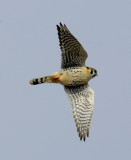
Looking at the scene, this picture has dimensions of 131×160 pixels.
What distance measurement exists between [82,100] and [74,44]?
2037 mm

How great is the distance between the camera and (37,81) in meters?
26.6

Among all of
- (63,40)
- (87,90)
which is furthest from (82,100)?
(63,40)

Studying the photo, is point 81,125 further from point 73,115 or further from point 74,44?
point 74,44

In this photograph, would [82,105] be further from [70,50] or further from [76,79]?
[70,50]

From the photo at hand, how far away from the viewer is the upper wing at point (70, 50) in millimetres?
25906

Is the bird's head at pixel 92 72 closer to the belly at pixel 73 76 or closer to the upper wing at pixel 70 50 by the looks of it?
A: the belly at pixel 73 76

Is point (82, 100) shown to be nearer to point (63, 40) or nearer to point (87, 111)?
point (87, 111)

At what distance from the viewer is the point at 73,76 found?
1050 inches

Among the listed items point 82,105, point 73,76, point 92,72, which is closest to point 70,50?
point 73,76

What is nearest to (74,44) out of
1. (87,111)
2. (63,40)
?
(63,40)

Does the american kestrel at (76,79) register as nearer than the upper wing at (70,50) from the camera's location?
No

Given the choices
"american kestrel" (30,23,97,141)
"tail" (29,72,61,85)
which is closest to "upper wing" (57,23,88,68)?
"american kestrel" (30,23,97,141)

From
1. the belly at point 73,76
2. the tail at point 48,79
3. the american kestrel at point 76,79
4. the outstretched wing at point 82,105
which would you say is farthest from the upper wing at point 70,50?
the outstretched wing at point 82,105

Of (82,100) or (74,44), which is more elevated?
(74,44)
